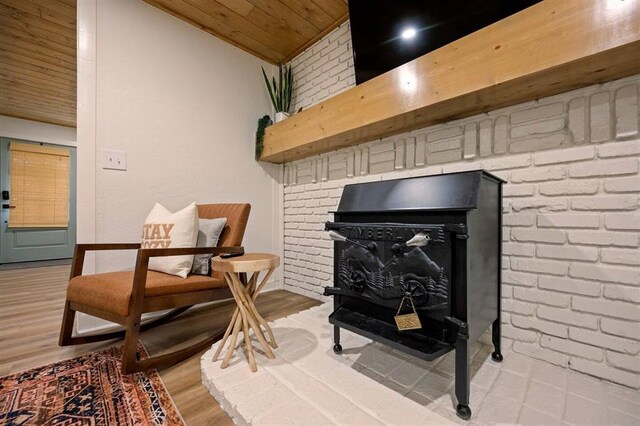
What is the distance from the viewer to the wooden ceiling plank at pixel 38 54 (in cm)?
285

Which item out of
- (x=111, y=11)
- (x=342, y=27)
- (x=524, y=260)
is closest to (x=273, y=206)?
(x=342, y=27)

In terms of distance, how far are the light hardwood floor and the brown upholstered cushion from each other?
40cm

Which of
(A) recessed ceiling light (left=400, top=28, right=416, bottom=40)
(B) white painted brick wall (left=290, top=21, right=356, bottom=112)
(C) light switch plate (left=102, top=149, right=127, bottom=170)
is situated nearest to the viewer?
(A) recessed ceiling light (left=400, top=28, right=416, bottom=40)

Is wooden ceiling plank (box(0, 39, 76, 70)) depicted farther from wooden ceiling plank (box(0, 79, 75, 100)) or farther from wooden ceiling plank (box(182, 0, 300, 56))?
wooden ceiling plank (box(182, 0, 300, 56))

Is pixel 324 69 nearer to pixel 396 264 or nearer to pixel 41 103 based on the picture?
pixel 396 264

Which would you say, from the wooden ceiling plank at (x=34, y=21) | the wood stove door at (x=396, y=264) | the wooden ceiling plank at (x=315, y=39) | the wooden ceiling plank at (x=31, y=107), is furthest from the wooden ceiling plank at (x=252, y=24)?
the wooden ceiling plank at (x=31, y=107)

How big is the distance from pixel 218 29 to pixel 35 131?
504 centimetres

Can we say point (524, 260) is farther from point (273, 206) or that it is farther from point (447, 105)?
point (273, 206)

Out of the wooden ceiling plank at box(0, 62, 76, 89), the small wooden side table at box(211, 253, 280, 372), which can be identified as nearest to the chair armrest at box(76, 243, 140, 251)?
the small wooden side table at box(211, 253, 280, 372)

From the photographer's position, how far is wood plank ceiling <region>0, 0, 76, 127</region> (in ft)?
7.84

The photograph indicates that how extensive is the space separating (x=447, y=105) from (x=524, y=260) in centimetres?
96

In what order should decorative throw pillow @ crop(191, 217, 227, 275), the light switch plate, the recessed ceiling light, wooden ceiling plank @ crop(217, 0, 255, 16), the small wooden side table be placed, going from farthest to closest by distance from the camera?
1. wooden ceiling plank @ crop(217, 0, 255, 16)
2. the light switch plate
3. decorative throw pillow @ crop(191, 217, 227, 275)
4. the recessed ceiling light
5. the small wooden side table

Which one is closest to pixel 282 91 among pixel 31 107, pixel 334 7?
pixel 334 7

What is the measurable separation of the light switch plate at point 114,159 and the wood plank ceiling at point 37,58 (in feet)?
5.01
